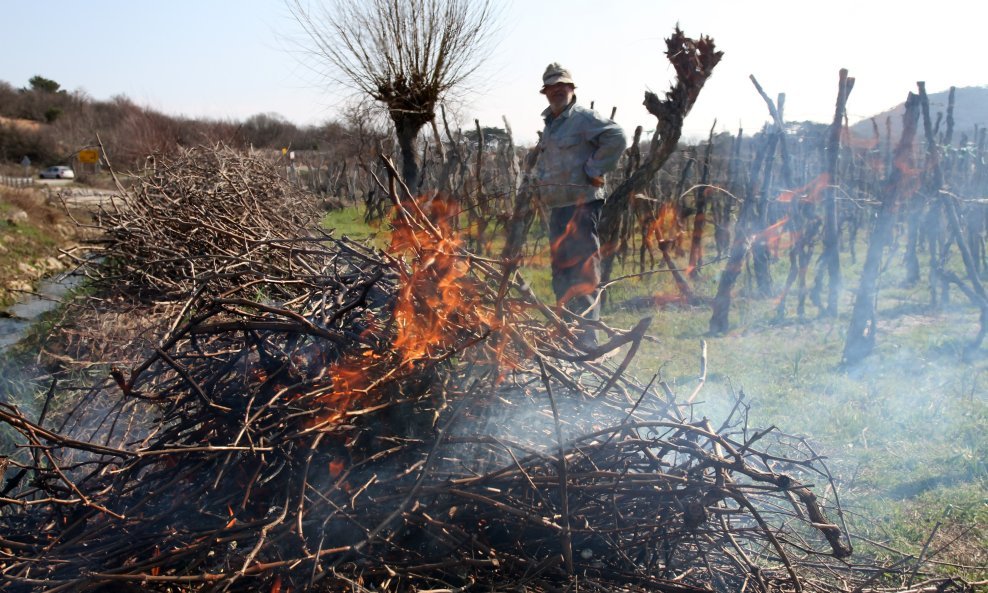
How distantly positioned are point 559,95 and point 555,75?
0.16m

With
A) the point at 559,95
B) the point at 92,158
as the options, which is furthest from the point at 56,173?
the point at 559,95

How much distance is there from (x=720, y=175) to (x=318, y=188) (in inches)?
595

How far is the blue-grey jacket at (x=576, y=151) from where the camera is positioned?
5047mm

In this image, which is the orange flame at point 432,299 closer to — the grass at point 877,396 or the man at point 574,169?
the grass at point 877,396

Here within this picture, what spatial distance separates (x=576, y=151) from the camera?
5195 mm

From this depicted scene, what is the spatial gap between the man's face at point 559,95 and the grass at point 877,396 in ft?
6.08

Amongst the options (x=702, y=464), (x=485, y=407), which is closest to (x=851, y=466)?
(x=702, y=464)

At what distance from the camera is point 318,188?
24672 millimetres

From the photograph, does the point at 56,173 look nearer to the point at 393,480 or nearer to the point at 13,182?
the point at 13,182

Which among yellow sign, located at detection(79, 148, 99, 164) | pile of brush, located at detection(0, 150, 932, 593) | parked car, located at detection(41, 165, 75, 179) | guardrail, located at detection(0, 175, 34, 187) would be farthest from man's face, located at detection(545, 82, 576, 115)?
parked car, located at detection(41, 165, 75, 179)

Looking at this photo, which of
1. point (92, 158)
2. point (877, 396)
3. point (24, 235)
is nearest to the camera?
point (877, 396)

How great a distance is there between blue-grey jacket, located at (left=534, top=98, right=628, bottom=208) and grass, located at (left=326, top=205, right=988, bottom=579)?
1.42 meters

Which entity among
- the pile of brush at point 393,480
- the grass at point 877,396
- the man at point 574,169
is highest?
the man at point 574,169

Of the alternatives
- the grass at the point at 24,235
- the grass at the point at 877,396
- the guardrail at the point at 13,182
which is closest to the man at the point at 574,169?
the grass at the point at 877,396
